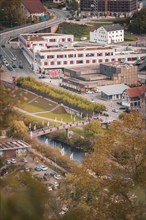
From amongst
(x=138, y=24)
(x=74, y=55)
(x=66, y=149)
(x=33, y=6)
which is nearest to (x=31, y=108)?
(x=66, y=149)

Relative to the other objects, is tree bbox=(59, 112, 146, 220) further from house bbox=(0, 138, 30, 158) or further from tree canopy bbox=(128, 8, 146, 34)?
tree canopy bbox=(128, 8, 146, 34)

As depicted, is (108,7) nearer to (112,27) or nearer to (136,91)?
(112,27)

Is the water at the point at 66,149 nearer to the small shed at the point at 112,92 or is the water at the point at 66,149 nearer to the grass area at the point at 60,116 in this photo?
the grass area at the point at 60,116

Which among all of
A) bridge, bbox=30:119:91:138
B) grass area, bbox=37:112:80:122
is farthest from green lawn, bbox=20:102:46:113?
bridge, bbox=30:119:91:138

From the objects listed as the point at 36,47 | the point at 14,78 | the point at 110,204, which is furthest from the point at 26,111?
the point at 110,204

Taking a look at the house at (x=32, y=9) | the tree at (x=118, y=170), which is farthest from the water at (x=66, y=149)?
the house at (x=32, y=9)

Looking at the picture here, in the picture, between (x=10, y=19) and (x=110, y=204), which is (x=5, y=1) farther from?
(x=110, y=204)
